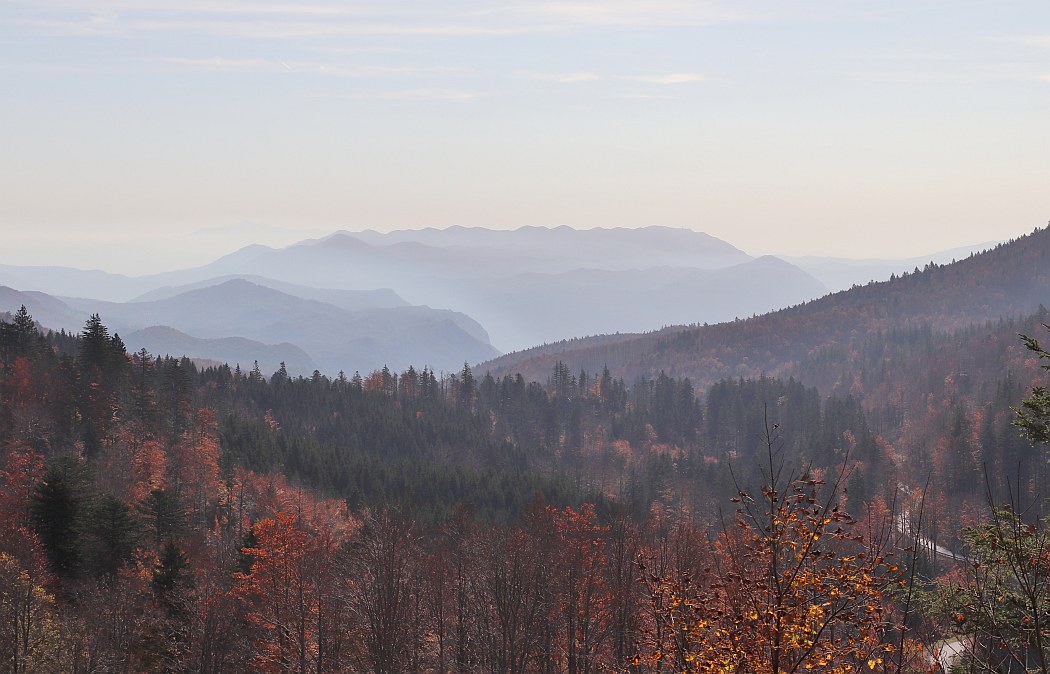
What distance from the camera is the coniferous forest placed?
540 inches

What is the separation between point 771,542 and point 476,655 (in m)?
43.0

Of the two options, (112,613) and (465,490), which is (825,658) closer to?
(112,613)

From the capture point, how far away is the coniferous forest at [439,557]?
13711 mm

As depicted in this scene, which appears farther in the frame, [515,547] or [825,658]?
[515,547]

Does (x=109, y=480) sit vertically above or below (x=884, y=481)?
above

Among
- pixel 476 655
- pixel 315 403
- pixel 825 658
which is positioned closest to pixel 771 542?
pixel 825 658

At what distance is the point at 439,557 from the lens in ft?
184

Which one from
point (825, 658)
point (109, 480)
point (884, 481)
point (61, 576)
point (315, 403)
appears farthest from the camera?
point (315, 403)

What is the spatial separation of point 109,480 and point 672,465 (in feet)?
352

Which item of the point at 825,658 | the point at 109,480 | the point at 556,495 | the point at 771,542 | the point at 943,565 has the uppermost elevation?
the point at 771,542

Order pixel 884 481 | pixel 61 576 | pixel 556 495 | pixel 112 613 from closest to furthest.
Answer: pixel 112 613 < pixel 61 576 < pixel 556 495 < pixel 884 481

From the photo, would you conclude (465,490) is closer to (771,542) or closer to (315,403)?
(315,403)

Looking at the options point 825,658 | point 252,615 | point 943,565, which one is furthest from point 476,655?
point 943,565

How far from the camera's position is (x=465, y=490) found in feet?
385
